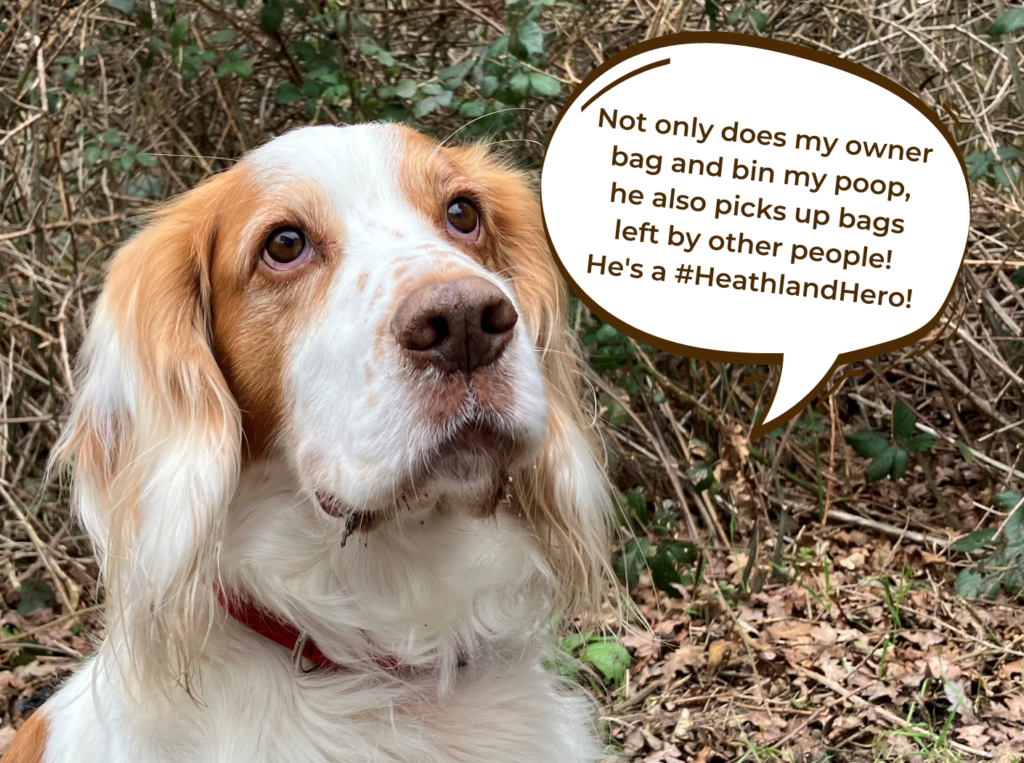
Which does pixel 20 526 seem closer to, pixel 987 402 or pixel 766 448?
pixel 766 448

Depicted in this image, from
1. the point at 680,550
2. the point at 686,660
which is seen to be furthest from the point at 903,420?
the point at 686,660

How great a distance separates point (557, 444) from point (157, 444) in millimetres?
860

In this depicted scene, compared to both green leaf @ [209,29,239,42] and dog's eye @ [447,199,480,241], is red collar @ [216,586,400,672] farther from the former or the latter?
green leaf @ [209,29,239,42]

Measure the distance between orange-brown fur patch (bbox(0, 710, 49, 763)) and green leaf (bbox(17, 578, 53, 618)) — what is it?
1630 mm

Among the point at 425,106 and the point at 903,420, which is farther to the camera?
the point at 903,420

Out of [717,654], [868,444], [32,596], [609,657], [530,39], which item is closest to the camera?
[609,657]

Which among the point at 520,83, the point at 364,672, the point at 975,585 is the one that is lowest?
the point at 975,585

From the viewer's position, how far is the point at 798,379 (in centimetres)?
315

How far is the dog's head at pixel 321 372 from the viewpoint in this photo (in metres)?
1.64

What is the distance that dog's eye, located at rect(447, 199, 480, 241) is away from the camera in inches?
84.7

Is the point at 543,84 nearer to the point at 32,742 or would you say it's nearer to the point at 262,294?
the point at 262,294

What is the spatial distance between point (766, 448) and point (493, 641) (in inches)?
92.0

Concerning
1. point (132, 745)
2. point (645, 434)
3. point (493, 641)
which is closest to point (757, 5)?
point (645, 434)

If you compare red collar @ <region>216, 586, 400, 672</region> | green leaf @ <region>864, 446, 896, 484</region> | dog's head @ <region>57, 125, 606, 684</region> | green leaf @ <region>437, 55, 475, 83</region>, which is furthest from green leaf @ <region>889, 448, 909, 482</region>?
red collar @ <region>216, 586, 400, 672</region>
